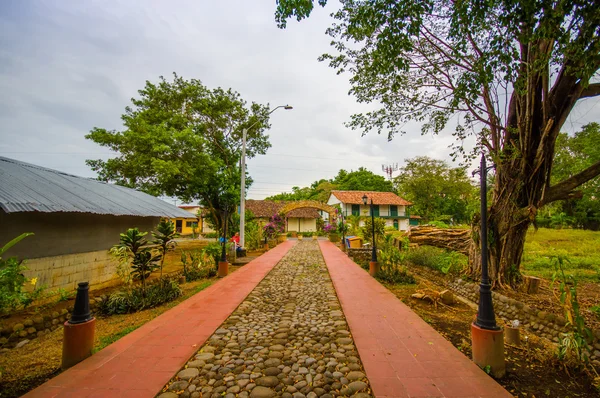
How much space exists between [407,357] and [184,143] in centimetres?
1384

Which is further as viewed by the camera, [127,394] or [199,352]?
[199,352]

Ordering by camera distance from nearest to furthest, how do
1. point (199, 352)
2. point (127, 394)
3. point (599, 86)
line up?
point (127, 394)
point (199, 352)
point (599, 86)

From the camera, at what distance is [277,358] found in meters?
3.08

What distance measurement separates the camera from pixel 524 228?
6055 mm

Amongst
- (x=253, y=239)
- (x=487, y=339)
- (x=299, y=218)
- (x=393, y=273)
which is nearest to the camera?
(x=487, y=339)

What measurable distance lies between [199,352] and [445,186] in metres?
35.0

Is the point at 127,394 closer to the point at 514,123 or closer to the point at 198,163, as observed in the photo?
the point at 514,123

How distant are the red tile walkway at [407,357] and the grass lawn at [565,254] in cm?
265

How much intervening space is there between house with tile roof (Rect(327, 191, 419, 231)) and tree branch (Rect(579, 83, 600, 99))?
26.7m

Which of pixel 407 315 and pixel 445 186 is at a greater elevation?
pixel 445 186

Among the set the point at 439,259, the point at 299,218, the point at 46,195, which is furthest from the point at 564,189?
the point at 299,218

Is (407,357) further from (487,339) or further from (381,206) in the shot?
(381,206)

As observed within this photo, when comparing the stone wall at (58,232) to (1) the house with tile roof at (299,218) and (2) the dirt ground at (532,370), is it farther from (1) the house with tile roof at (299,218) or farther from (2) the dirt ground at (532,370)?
(1) the house with tile roof at (299,218)

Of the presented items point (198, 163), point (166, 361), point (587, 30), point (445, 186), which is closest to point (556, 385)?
point (587, 30)
